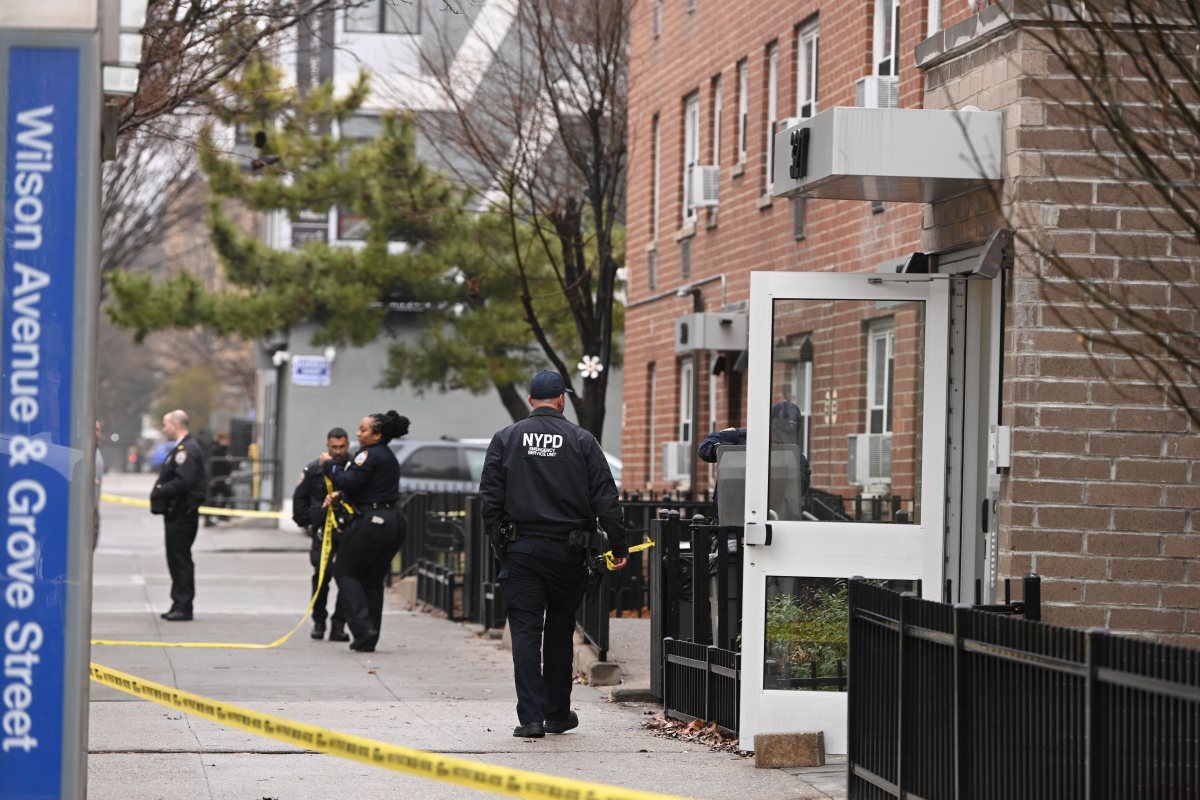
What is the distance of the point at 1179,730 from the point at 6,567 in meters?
3.20

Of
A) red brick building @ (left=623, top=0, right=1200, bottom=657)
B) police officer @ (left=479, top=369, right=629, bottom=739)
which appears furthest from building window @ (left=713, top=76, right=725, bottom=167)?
police officer @ (left=479, top=369, right=629, bottom=739)

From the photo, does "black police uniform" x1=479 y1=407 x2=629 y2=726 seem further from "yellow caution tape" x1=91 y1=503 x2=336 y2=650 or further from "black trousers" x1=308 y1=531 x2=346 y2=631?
"black trousers" x1=308 y1=531 x2=346 y2=631

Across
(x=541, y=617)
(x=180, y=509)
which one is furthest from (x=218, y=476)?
(x=541, y=617)

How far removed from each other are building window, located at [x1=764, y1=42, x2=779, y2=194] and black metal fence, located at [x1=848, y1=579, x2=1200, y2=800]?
12063 mm

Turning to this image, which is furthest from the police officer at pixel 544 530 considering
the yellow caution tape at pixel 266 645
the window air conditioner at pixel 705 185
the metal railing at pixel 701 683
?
the window air conditioner at pixel 705 185

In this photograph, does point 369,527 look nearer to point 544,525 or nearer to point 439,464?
point 544,525

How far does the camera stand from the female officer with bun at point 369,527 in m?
15.1

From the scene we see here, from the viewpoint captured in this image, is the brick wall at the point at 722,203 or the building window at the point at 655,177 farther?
the building window at the point at 655,177

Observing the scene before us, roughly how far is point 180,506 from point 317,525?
1745 mm

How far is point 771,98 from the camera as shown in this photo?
786 inches

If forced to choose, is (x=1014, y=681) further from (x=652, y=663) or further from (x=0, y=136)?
(x=652, y=663)

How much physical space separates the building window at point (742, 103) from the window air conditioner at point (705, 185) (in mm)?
430

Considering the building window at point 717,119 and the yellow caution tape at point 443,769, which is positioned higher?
the building window at point 717,119

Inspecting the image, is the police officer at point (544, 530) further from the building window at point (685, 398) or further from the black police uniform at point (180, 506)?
the building window at point (685, 398)
